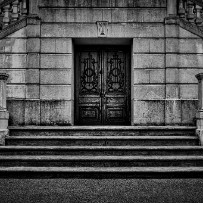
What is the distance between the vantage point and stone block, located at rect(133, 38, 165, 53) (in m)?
8.81

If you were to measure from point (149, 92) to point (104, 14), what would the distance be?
124 inches

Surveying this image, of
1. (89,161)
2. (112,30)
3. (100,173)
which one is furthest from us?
(112,30)

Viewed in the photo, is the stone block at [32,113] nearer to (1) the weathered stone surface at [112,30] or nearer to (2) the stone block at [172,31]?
(1) the weathered stone surface at [112,30]

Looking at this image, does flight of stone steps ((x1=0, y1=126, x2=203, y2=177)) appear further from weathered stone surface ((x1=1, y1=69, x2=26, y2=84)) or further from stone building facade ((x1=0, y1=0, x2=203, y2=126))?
weathered stone surface ((x1=1, y1=69, x2=26, y2=84))

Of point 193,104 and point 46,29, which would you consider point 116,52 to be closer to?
point 46,29

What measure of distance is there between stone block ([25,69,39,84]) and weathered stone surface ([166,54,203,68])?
4.52 m

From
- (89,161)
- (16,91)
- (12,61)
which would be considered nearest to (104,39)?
(12,61)

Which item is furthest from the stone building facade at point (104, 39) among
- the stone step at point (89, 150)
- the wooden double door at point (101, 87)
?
the stone step at point (89, 150)

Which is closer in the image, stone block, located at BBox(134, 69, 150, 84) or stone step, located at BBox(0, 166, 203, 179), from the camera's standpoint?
stone step, located at BBox(0, 166, 203, 179)

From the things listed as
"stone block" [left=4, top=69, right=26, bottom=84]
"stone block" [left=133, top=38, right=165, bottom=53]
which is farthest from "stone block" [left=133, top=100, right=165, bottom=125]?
"stone block" [left=4, top=69, right=26, bottom=84]

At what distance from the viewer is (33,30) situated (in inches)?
343

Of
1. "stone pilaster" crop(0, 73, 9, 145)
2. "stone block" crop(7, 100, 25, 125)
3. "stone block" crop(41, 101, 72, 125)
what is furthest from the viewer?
"stone block" crop(41, 101, 72, 125)

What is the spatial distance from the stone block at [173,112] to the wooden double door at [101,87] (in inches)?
62.3

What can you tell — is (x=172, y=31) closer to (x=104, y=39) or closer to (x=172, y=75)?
(x=172, y=75)
